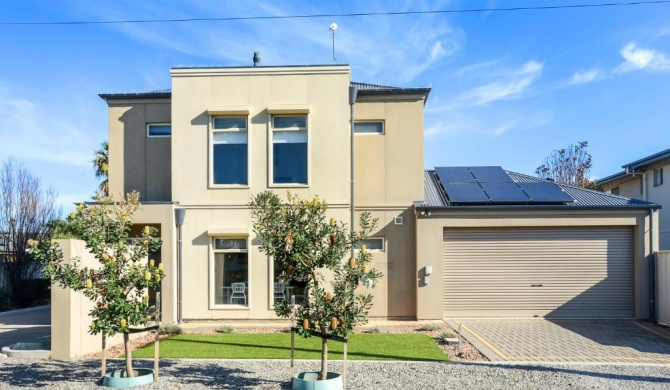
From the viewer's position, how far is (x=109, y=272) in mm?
8008

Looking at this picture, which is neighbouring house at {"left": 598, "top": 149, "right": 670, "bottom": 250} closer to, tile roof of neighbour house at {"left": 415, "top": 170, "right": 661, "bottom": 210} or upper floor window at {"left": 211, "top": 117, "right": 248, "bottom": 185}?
tile roof of neighbour house at {"left": 415, "top": 170, "right": 661, "bottom": 210}

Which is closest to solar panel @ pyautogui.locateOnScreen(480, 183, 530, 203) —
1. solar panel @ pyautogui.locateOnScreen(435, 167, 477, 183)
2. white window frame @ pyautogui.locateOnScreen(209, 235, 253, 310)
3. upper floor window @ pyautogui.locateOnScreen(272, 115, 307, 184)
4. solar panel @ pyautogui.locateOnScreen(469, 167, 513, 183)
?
solar panel @ pyautogui.locateOnScreen(469, 167, 513, 183)

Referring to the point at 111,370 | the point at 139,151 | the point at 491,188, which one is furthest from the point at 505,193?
the point at 111,370

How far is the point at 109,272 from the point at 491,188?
11840mm

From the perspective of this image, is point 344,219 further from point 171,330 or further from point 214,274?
point 171,330

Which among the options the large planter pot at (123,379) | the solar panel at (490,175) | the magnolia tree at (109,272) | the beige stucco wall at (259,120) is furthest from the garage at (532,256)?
the magnolia tree at (109,272)

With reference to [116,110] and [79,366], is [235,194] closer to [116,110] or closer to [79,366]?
[116,110]

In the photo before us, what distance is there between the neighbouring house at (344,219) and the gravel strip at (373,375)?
5421 mm

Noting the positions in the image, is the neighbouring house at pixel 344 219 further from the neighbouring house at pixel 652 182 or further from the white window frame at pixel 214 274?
the neighbouring house at pixel 652 182

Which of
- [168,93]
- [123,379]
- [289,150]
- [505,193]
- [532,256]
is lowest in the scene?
[123,379]

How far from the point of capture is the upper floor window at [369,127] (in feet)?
52.6

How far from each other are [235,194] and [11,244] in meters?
10.5

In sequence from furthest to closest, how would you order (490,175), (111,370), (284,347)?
(490,175)
(284,347)
(111,370)

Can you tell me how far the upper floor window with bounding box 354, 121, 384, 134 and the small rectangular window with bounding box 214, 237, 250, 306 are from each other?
178 inches
